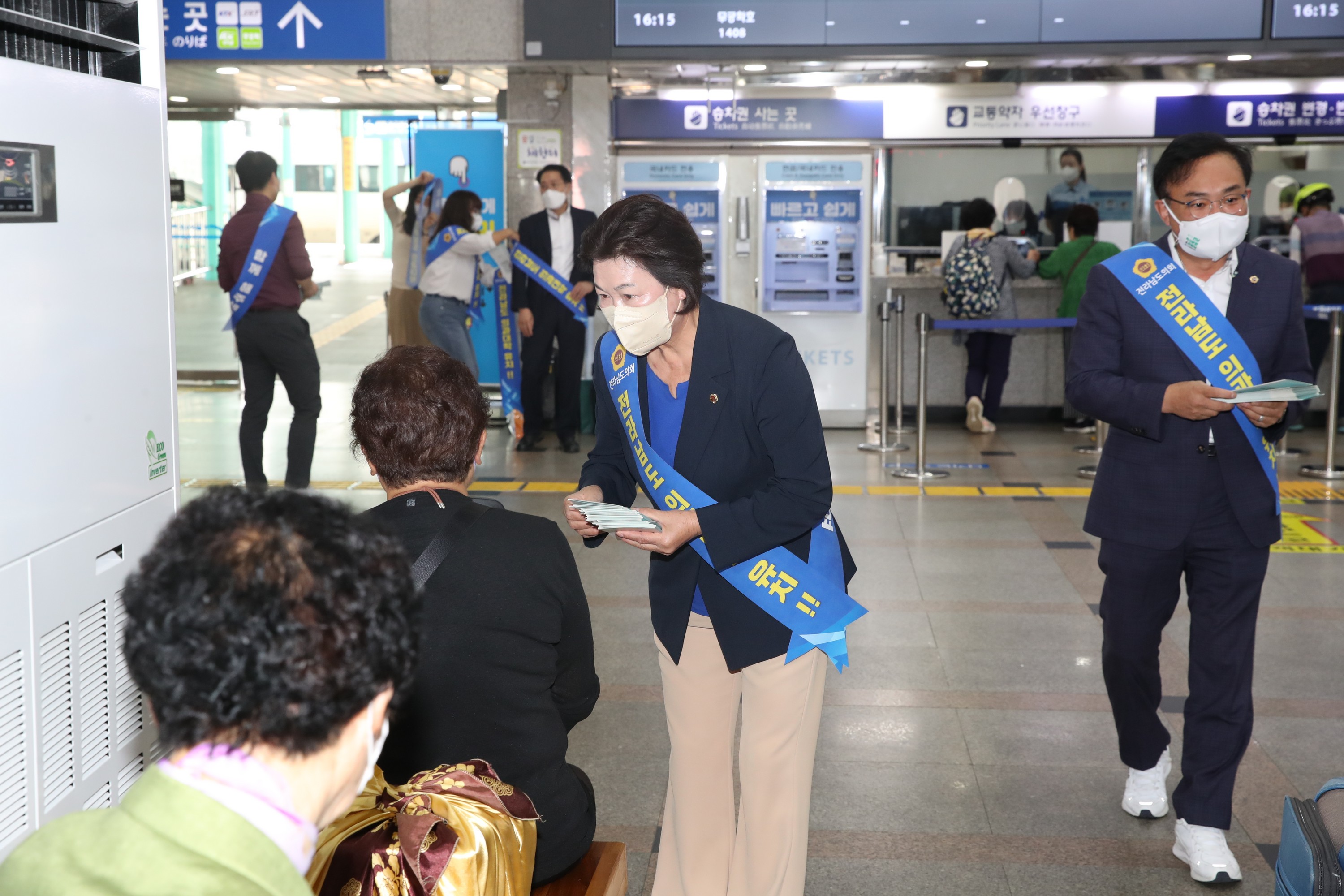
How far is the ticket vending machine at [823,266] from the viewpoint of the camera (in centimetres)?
970

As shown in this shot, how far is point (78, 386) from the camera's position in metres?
2.27

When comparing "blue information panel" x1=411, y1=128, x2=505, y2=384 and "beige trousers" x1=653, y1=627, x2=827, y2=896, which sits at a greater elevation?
"blue information panel" x1=411, y1=128, x2=505, y2=384

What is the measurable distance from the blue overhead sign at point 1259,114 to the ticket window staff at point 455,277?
522cm

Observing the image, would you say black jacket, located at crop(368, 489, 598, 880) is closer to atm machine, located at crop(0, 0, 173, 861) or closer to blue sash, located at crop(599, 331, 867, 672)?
blue sash, located at crop(599, 331, 867, 672)

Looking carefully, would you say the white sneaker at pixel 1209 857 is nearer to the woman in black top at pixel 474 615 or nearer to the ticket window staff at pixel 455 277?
the woman in black top at pixel 474 615

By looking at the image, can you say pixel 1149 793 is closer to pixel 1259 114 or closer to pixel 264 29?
pixel 264 29

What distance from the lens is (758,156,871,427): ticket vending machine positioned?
31.8 feet

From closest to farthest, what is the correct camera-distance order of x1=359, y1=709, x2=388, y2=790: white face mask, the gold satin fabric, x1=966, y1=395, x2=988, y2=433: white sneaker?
x1=359, y1=709, x2=388, y2=790: white face mask → the gold satin fabric → x1=966, y1=395, x2=988, y2=433: white sneaker

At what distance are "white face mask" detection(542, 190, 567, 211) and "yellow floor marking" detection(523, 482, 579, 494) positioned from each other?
2.15 meters

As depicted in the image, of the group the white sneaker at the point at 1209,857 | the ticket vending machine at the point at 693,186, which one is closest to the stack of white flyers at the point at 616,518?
the white sneaker at the point at 1209,857

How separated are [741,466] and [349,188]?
16.7m

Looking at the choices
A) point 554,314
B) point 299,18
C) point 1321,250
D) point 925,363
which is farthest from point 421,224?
Answer: point 1321,250

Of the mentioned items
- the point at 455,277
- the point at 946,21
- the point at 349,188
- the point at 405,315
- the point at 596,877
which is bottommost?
the point at 596,877

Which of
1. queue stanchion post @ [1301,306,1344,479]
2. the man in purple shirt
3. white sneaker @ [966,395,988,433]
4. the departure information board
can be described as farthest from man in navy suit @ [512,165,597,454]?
queue stanchion post @ [1301,306,1344,479]
